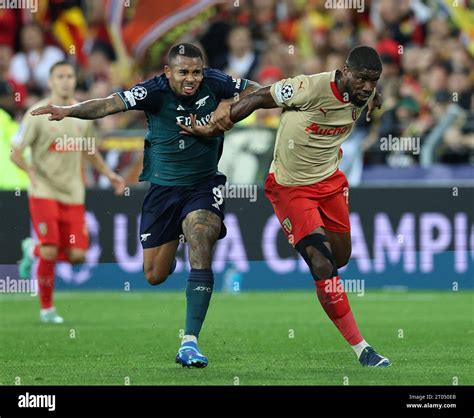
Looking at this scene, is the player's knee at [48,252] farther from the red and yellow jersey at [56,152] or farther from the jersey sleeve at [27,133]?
the jersey sleeve at [27,133]

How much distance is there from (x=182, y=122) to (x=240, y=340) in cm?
257

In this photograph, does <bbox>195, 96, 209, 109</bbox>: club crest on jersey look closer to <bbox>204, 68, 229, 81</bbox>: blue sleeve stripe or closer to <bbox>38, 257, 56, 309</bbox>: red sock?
<bbox>204, 68, 229, 81</bbox>: blue sleeve stripe

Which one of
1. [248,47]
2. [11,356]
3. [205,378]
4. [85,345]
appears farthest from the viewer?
[248,47]

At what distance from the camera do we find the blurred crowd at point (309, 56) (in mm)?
18312

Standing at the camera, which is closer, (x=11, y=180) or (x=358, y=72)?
(x=358, y=72)

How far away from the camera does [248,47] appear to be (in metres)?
20.0

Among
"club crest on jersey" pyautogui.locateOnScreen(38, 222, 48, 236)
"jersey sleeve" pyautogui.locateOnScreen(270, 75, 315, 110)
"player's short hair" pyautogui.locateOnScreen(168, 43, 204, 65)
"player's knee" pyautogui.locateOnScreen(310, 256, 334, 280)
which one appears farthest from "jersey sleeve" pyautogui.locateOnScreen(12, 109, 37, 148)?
"player's knee" pyautogui.locateOnScreen(310, 256, 334, 280)

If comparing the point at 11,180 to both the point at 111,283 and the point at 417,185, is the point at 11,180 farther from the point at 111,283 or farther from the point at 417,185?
the point at 417,185

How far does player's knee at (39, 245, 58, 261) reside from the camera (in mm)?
14688

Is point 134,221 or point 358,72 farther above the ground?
point 358,72

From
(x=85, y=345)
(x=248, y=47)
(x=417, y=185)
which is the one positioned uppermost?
(x=248, y=47)

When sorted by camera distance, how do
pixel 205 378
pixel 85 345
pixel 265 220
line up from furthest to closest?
pixel 265 220 → pixel 85 345 → pixel 205 378

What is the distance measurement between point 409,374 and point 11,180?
9.24 m

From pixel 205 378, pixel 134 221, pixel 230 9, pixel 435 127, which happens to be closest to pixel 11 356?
pixel 205 378
